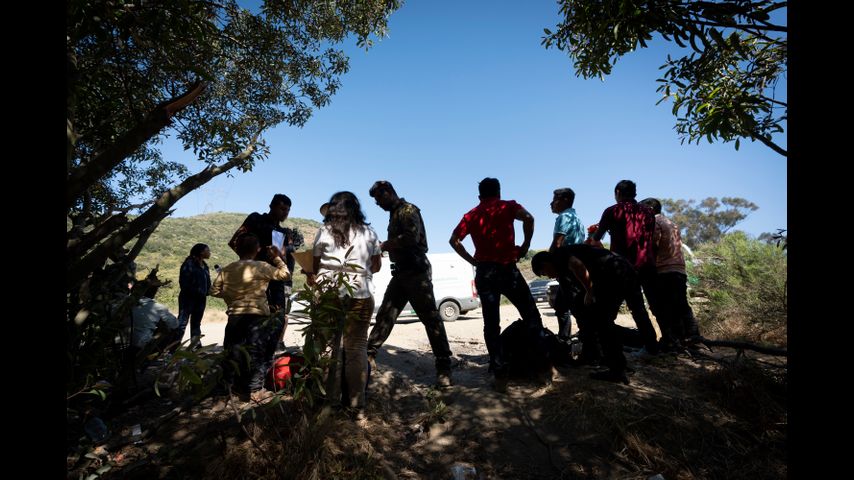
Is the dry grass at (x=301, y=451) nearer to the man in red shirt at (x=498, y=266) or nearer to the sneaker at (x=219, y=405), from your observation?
the sneaker at (x=219, y=405)

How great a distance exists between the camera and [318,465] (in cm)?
228

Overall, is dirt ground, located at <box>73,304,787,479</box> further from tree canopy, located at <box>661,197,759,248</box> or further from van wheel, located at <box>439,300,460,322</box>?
tree canopy, located at <box>661,197,759,248</box>

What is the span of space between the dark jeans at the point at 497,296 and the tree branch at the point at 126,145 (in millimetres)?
3053

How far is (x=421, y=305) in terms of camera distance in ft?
12.2

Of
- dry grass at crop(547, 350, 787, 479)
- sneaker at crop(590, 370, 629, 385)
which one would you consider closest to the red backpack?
dry grass at crop(547, 350, 787, 479)

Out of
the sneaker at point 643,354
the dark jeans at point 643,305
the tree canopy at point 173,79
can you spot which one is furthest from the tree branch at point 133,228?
the sneaker at point 643,354

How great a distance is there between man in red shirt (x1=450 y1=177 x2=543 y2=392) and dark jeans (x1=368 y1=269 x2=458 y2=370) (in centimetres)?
44

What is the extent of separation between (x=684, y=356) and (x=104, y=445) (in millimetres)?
5316

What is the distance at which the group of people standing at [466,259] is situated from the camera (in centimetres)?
308

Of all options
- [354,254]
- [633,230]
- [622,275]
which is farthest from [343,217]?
[633,230]

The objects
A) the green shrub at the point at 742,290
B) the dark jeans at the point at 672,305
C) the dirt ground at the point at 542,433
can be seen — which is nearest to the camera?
the dirt ground at the point at 542,433

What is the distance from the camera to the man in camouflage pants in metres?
3.72

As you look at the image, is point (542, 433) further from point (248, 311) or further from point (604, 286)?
point (248, 311)

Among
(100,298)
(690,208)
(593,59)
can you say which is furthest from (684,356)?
(690,208)
